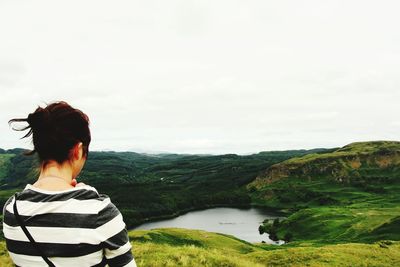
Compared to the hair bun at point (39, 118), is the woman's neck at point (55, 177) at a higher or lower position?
lower

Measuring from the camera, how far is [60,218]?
3527mm

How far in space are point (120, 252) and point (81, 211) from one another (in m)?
0.54

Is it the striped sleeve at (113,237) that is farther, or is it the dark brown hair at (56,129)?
the dark brown hair at (56,129)

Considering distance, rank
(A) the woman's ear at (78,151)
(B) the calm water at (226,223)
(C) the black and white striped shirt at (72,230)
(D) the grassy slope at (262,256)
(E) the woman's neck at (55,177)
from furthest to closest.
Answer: (B) the calm water at (226,223)
(D) the grassy slope at (262,256)
(A) the woman's ear at (78,151)
(E) the woman's neck at (55,177)
(C) the black and white striped shirt at (72,230)

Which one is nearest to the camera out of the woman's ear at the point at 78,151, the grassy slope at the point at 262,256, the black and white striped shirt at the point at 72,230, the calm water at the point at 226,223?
the black and white striped shirt at the point at 72,230

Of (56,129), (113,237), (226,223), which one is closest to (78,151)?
(56,129)

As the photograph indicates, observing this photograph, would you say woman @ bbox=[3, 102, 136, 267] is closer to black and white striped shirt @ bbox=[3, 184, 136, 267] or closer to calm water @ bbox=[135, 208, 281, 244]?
black and white striped shirt @ bbox=[3, 184, 136, 267]

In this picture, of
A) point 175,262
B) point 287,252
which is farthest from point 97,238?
point 287,252

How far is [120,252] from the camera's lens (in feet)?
11.8

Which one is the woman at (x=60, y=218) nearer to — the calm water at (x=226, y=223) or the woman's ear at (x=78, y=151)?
the woman's ear at (x=78, y=151)

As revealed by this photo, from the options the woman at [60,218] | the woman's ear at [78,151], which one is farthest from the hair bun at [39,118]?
the woman's ear at [78,151]

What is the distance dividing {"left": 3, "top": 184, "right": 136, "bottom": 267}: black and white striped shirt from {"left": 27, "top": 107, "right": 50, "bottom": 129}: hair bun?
0.71 meters

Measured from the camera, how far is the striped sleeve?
138 inches

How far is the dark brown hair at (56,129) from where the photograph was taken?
3.87 metres
